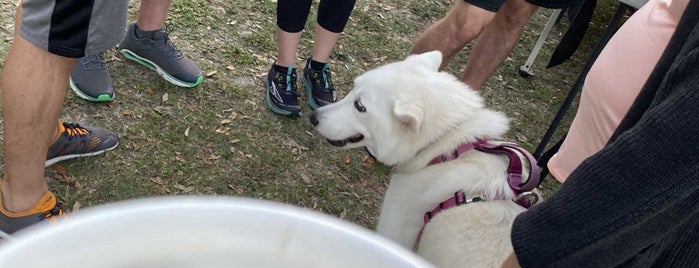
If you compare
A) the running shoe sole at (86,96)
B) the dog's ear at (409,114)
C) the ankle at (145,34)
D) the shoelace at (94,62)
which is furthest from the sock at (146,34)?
the dog's ear at (409,114)

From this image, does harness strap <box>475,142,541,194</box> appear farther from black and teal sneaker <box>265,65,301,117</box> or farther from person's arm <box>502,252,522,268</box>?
black and teal sneaker <box>265,65,301,117</box>

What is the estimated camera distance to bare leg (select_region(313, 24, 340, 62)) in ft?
10.9

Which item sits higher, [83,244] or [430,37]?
[83,244]

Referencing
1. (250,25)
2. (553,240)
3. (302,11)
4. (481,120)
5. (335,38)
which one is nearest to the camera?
(553,240)

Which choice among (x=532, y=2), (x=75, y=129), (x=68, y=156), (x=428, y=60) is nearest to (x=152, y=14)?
(x=75, y=129)

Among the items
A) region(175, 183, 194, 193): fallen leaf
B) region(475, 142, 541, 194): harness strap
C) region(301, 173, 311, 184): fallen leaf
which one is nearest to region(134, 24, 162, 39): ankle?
region(175, 183, 194, 193): fallen leaf

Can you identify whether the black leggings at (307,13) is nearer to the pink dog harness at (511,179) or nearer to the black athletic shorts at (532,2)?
the black athletic shorts at (532,2)

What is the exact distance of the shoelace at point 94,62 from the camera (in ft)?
9.91

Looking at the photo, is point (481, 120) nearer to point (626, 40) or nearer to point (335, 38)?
point (626, 40)

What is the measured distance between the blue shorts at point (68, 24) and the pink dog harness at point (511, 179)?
1.26 metres

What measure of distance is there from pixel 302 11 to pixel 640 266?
234 cm

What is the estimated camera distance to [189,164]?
2928 mm

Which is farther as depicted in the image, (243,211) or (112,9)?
(112,9)

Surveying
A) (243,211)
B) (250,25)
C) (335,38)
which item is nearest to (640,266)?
(243,211)
